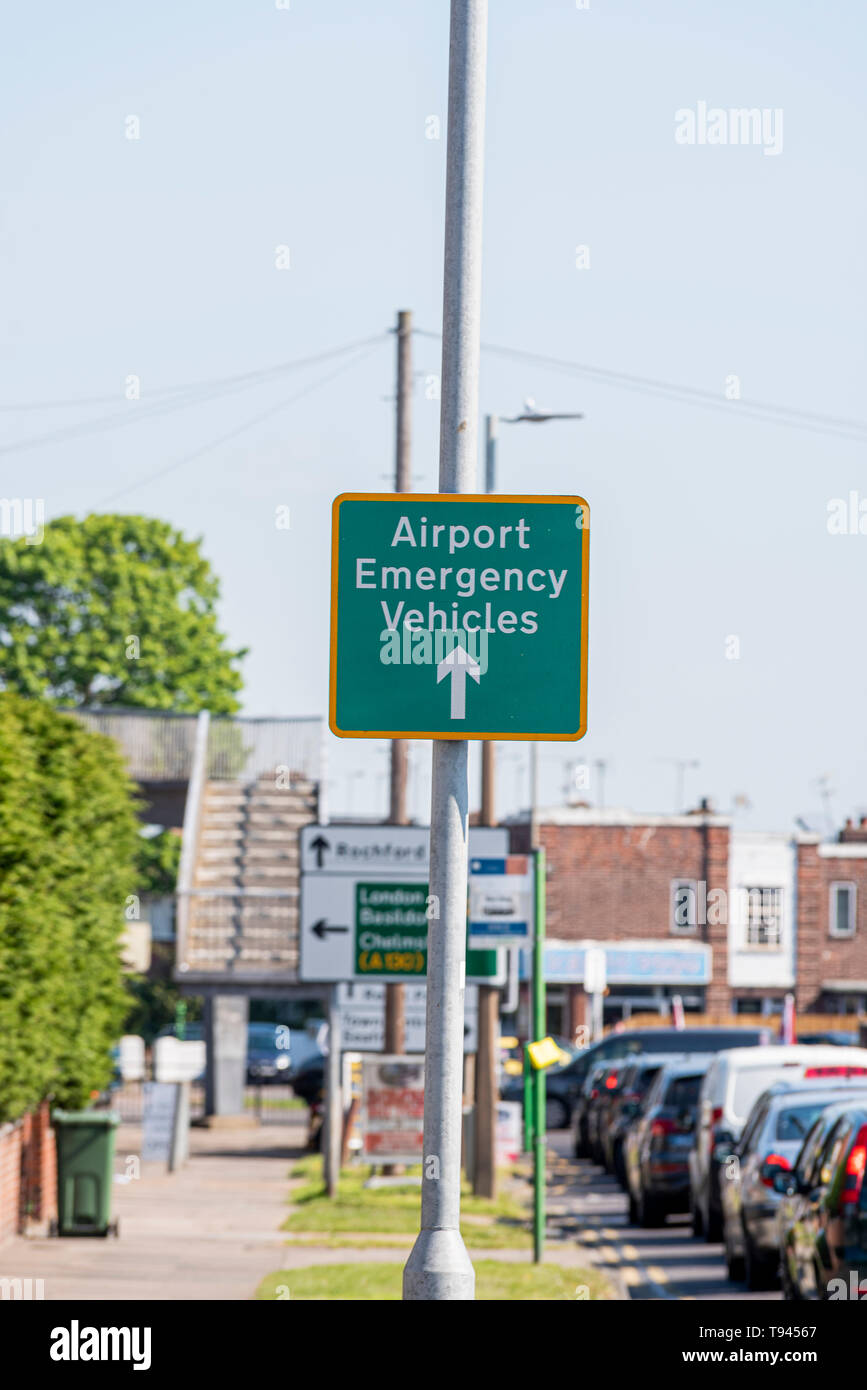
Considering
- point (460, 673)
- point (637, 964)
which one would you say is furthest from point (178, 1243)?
point (637, 964)

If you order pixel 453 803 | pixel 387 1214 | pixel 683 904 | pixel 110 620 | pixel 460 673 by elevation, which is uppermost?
pixel 110 620

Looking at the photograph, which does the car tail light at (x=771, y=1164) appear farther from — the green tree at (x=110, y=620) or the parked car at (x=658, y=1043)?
the green tree at (x=110, y=620)

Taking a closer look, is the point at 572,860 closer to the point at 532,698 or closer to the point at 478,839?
the point at 478,839

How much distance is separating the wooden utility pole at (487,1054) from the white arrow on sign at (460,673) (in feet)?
60.5

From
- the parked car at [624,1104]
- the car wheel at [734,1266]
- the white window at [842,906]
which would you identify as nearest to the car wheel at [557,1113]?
the parked car at [624,1104]

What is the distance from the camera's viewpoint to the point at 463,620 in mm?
7891

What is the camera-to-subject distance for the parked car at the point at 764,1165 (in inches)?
690

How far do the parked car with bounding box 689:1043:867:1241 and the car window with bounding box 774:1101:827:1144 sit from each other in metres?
2.81

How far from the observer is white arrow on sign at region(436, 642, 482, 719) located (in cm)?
789

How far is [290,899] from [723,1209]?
17.6 m

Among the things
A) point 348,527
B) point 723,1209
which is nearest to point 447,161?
point 348,527

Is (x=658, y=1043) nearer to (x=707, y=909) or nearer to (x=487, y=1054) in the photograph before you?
(x=487, y=1054)

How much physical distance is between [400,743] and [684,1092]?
17.7 feet

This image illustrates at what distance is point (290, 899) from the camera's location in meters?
38.0
